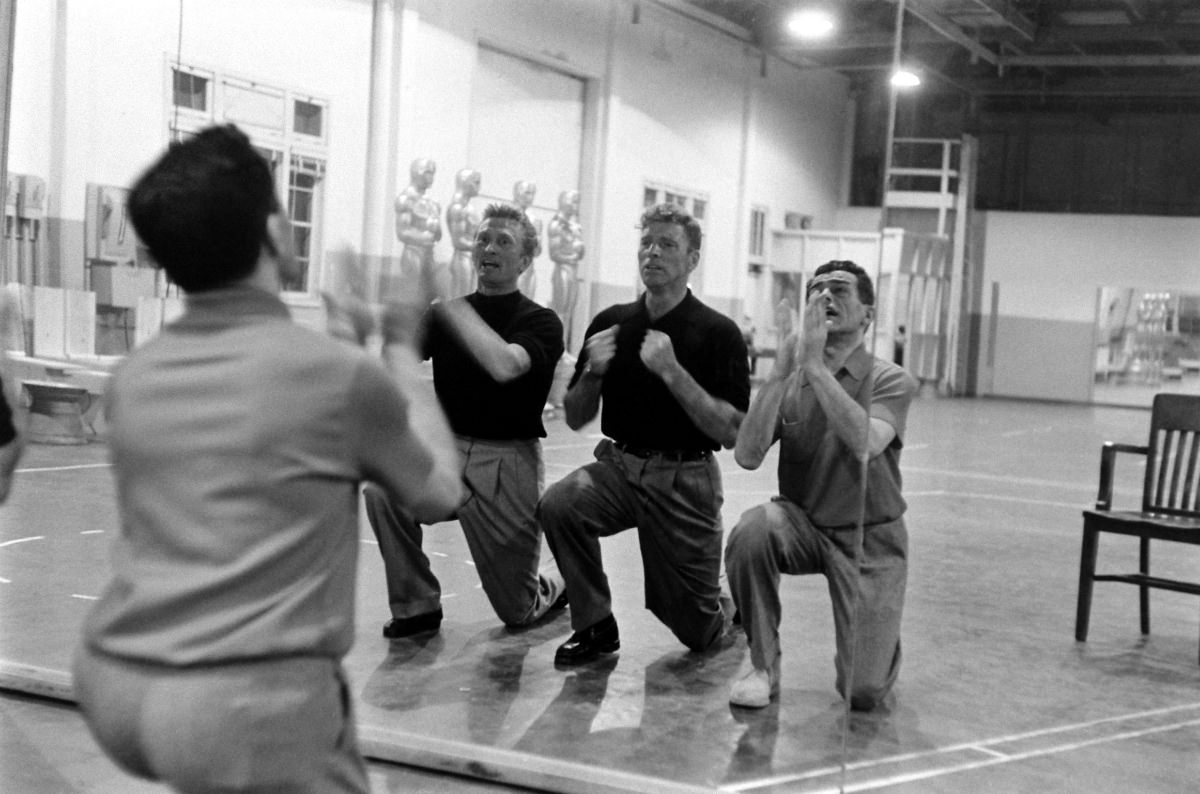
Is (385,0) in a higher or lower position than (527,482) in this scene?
higher

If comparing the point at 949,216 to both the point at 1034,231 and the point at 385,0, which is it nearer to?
the point at 1034,231

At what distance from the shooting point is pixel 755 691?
3668 mm

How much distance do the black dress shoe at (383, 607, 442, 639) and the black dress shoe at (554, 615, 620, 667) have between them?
414 mm

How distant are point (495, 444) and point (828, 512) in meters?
1.13

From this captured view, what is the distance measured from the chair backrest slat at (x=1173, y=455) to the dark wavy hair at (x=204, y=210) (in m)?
2.82

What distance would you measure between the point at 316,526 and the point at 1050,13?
7.43 feet

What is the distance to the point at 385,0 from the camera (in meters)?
3.86

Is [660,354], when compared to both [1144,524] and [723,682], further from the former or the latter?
[1144,524]

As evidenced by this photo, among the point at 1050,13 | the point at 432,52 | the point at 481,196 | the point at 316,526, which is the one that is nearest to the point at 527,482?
the point at 481,196

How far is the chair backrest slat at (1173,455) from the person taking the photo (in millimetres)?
3811

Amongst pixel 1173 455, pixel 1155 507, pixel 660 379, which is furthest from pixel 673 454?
pixel 1155 507

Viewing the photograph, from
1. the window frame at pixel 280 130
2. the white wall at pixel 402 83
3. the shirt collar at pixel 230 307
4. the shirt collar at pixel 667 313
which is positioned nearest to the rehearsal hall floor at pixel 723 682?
the shirt collar at pixel 667 313

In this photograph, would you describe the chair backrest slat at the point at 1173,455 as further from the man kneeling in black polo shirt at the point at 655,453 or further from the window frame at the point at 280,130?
the window frame at the point at 280,130

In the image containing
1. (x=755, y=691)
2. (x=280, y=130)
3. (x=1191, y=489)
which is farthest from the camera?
(x=1191, y=489)
